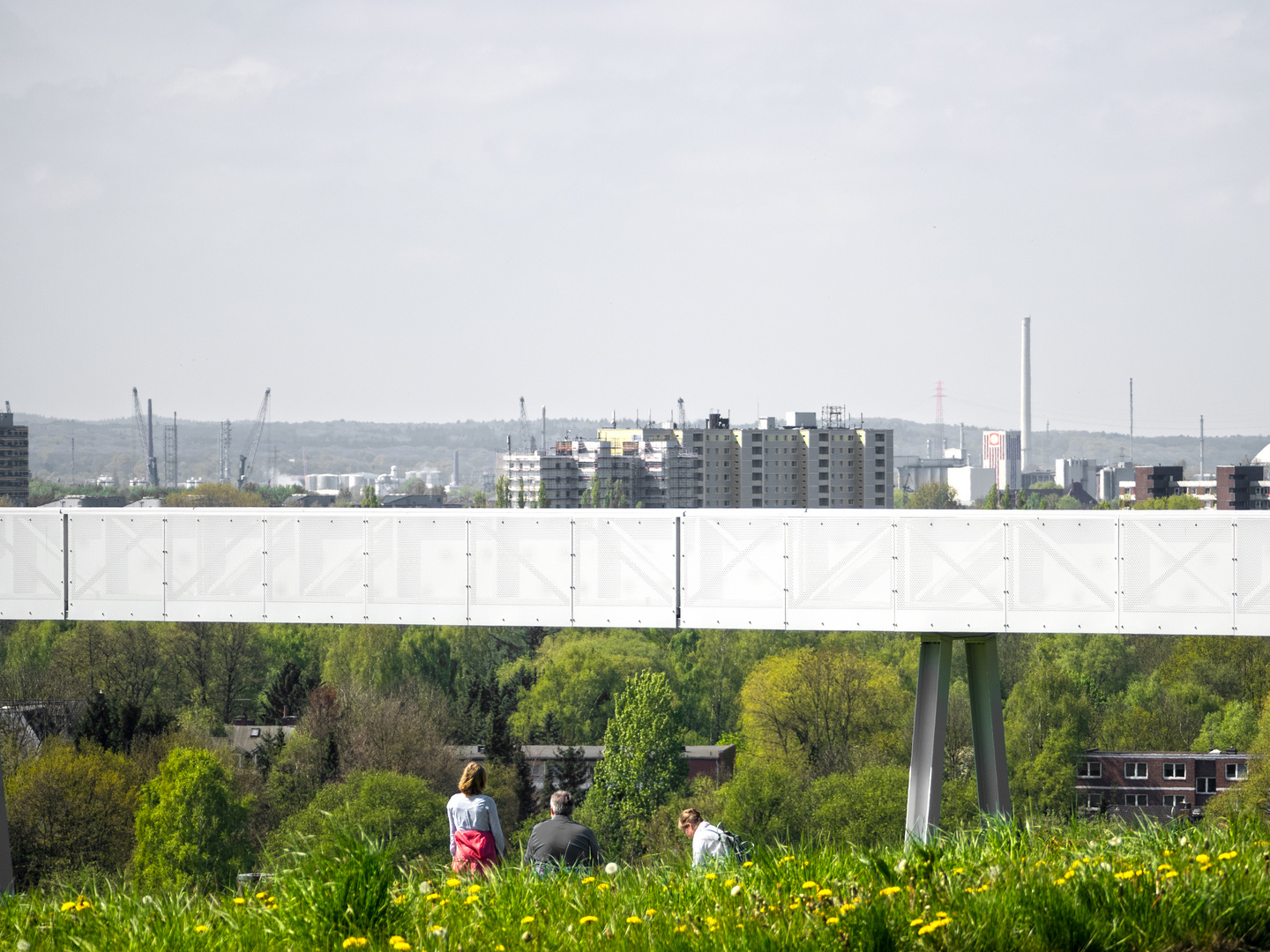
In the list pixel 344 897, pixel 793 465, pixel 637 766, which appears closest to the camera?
pixel 344 897

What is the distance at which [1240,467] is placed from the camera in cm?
15425

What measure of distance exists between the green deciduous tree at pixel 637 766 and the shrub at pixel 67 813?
24098mm

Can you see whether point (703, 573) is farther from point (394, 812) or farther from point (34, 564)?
point (394, 812)

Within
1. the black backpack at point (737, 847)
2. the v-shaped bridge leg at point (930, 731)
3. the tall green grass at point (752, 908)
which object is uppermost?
the tall green grass at point (752, 908)

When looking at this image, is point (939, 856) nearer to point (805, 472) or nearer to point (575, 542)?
point (575, 542)

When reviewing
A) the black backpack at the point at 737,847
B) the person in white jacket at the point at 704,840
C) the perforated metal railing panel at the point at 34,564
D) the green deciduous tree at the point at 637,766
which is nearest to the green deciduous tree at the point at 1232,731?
the green deciduous tree at the point at 637,766

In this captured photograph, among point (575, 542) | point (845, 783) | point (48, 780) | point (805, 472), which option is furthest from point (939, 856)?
point (805, 472)

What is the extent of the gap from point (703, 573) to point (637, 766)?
58244 millimetres

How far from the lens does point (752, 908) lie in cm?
665

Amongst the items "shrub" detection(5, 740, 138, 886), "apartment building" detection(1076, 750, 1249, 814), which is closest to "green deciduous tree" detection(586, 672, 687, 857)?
"apartment building" detection(1076, 750, 1249, 814)

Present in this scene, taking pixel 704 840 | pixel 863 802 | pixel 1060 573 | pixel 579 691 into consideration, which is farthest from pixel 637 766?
pixel 704 840

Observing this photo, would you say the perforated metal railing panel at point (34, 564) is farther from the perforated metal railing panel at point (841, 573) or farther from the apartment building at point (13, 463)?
the apartment building at point (13, 463)

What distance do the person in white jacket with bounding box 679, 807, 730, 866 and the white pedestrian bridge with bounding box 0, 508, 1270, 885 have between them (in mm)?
5768

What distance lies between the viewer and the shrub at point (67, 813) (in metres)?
54.2
